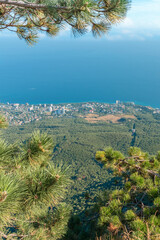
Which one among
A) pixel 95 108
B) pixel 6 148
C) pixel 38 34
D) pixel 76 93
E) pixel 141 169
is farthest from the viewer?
pixel 76 93

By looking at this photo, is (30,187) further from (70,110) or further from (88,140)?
(70,110)

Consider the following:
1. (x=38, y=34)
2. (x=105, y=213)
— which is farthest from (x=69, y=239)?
(x=38, y=34)

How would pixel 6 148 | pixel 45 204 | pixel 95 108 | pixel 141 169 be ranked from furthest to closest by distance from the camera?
1. pixel 95 108
2. pixel 141 169
3. pixel 6 148
4. pixel 45 204

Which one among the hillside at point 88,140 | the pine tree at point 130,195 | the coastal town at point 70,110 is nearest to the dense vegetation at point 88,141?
the hillside at point 88,140

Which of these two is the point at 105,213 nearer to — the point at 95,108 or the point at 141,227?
the point at 141,227

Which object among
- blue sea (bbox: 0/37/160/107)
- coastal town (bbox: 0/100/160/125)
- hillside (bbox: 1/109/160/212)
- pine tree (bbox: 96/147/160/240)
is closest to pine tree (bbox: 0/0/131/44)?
pine tree (bbox: 96/147/160/240)

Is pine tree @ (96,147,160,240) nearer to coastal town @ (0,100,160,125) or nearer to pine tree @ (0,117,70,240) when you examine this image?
pine tree @ (0,117,70,240)

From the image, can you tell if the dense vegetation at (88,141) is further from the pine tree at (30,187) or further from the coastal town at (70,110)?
the pine tree at (30,187)
